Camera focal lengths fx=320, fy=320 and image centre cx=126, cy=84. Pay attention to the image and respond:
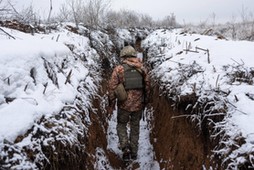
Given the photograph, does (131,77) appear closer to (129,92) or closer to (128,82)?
(128,82)

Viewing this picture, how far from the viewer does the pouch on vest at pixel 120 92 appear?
5.78 m

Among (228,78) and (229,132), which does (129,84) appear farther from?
(229,132)

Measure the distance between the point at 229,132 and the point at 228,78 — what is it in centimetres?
134

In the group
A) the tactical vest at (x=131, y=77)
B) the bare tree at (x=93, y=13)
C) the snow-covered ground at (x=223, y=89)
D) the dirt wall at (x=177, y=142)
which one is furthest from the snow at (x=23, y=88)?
the bare tree at (x=93, y=13)

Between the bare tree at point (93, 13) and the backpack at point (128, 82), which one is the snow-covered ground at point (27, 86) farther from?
the bare tree at point (93, 13)

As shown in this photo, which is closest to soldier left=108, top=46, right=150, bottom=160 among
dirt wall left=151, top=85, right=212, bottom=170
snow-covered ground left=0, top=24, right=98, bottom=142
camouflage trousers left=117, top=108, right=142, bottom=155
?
camouflage trousers left=117, top=108, right=142, bottom=155

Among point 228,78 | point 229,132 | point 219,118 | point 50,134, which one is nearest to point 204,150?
point 219,118

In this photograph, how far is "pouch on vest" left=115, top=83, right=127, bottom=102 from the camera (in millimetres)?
5781

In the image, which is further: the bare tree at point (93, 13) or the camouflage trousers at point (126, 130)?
the bare tree at point (93, 13)

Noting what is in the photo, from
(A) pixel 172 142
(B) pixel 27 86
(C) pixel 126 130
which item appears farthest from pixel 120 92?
(B) pixel 27 86

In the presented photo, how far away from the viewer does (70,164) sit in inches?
132

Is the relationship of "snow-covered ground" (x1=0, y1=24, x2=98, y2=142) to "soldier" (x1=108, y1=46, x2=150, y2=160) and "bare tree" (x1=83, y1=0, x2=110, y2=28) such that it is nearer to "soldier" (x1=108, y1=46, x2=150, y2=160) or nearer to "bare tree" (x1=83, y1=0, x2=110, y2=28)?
"soldier" (x1=108, y1=46, x2=150, y2=160)

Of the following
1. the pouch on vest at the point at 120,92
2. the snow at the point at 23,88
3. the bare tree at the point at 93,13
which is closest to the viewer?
the snow at the point at 23,88

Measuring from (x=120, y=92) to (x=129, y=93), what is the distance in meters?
0.20
